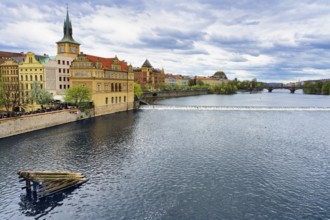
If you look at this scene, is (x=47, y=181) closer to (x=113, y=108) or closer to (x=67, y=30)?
(x=113, y=108)

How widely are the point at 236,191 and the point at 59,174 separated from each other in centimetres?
1832

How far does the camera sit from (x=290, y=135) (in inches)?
2053

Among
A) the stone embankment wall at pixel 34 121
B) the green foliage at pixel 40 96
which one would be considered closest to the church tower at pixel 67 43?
the green foliage at pixel 40 96

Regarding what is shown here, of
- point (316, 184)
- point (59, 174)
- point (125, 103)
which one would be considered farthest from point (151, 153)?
point (125, 103)

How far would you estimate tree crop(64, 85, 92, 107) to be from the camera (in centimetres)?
6950

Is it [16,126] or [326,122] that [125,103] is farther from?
[326,122]

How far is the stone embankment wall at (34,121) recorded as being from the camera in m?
48.4

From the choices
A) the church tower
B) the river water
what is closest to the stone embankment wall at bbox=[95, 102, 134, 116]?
the river water

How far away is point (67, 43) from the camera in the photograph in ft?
287

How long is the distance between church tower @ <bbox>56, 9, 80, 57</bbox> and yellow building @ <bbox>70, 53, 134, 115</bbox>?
12.0 m

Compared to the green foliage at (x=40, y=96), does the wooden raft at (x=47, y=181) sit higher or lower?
lower

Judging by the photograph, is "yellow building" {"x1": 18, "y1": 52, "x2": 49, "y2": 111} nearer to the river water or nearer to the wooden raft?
the river water

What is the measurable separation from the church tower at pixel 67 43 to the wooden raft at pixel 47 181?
6885cm

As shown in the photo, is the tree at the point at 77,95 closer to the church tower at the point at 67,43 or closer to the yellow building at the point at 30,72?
the yellow building at the point at 30,72
